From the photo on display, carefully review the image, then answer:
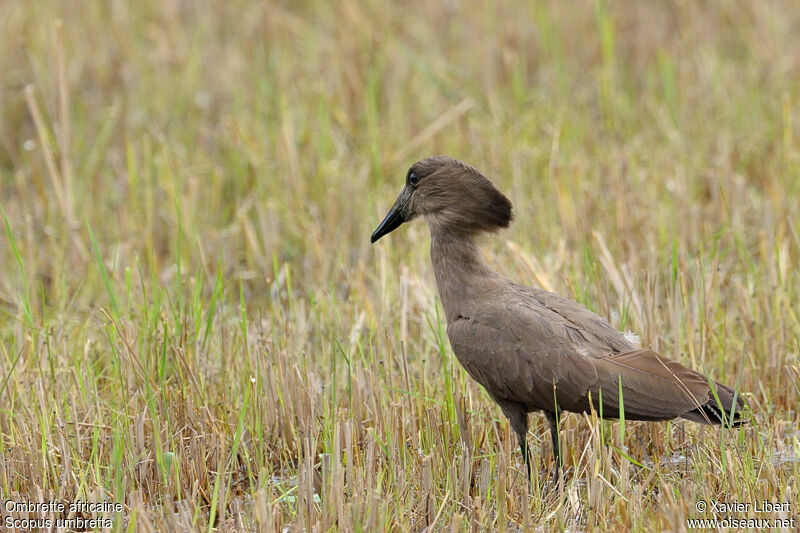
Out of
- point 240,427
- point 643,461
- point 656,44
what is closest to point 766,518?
point 643,461

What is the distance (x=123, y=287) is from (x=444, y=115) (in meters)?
2.64

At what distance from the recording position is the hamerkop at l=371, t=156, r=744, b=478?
3.89 m

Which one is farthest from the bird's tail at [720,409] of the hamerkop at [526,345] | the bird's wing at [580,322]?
the bird's wing at [580,322]

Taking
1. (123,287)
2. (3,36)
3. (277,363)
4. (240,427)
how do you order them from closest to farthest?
(240,427) → (277,363) → (123,287) → (3,36)

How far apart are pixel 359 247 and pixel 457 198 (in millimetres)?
1951

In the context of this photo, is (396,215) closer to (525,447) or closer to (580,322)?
(580,322)

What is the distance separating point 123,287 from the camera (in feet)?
18.9

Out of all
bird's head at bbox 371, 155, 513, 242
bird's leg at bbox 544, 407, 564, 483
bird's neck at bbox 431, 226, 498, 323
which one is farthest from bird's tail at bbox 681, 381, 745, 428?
bird's head at bbox 371, 155, 513, 242

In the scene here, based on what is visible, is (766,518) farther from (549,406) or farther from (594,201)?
(594,201)

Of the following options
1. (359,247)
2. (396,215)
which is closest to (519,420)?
(396,215)

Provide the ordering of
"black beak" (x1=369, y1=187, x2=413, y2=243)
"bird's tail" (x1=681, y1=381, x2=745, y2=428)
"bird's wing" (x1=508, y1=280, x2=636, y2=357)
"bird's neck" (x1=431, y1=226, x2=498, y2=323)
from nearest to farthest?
"bird's tail" (x1=681, y1=381, x2=745, y2=428), "bird's wing" (x1=508, y1=280, x2=636, y2=357), "bird's neck" (x1=431, y1=226, x2=498, y2=323), "black beak" (x1=369, y1=187, x2=413, y2=243)

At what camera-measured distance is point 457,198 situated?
4.55 metres

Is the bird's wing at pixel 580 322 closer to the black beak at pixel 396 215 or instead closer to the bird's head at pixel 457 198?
the bird's head at pixel 457 198

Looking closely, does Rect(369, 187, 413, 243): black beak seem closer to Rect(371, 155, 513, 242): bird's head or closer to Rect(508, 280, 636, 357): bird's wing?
Rect(371, 155, 513, 242): bird's head
